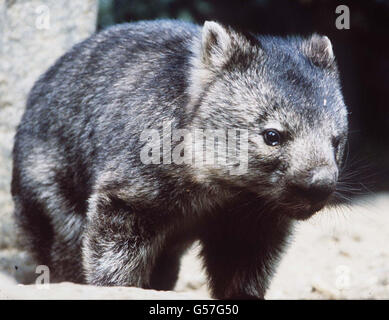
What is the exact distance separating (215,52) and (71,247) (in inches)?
73.8

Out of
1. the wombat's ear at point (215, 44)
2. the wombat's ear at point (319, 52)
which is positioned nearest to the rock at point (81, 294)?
the wombat's ear at point (215, 44)

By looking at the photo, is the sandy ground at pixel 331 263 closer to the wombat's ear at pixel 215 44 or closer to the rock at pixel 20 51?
the rock at pixel 20 51

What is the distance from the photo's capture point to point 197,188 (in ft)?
14.1

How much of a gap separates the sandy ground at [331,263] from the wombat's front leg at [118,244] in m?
0.82

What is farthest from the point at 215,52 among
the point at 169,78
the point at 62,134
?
the point at 62,134

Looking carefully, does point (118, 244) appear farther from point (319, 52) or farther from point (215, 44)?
point (319, 52)

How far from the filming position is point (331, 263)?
6477 millimetres

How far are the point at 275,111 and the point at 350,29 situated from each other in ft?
16.4

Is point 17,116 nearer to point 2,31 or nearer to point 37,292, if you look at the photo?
point 2,31

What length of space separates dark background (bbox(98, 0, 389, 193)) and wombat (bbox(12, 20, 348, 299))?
101 inches

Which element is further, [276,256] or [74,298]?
[276,256]

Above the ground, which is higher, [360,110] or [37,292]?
[37,292]
